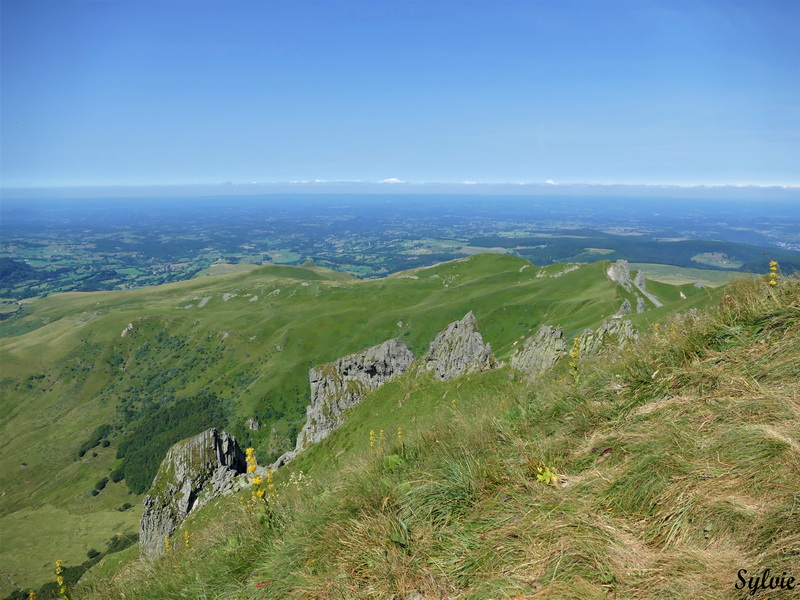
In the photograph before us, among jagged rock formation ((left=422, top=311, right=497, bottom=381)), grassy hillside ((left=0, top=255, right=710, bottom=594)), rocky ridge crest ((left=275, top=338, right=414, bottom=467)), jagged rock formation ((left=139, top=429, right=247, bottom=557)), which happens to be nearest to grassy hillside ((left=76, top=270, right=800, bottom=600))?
jagged rock formation ((left=422, top=311, right=497, bottom=381))

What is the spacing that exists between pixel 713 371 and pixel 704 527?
3.22 meters

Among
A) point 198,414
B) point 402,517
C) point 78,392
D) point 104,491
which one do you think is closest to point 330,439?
point 402,517

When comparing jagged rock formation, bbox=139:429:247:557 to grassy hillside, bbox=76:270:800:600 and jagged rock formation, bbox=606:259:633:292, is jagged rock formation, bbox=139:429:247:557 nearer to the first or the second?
grassy hillside, bbox=76:270:800:600

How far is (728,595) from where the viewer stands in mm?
3080

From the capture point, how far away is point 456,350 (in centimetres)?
5578

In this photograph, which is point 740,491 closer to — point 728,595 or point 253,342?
point 728,595

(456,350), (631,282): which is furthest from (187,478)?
(631,282)

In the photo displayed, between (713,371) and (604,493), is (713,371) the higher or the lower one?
the higher one

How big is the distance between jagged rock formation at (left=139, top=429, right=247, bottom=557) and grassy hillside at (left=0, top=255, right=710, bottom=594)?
1940 inches

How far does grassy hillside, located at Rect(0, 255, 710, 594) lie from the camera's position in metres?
104

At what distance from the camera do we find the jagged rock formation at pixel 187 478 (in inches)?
2140

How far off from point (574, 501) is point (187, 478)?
222 feet

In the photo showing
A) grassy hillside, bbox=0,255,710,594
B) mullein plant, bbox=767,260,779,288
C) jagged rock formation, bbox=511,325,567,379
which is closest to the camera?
mullein plant, bbox=767,260,779,288

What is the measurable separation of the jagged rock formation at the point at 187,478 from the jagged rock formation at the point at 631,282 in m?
78.6
